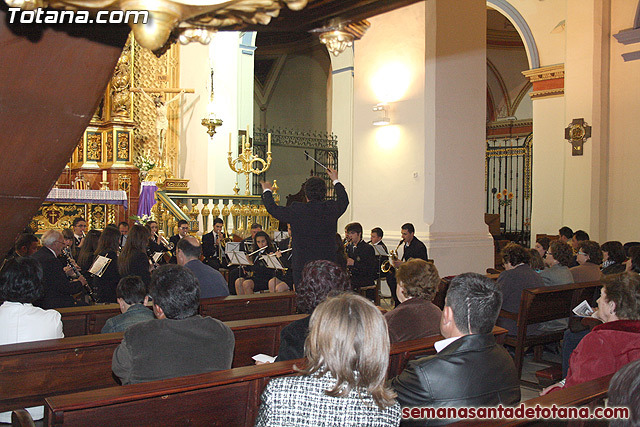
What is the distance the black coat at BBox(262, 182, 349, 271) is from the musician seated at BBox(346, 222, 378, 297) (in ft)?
8.97

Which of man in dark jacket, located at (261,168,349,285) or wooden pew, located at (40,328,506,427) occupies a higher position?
man in dark jacket, located at (261,168,349,285)

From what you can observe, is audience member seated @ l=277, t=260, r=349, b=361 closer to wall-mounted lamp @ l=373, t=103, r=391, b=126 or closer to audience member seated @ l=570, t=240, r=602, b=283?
audience member seated @ l=570, t=240, r=602, b=283

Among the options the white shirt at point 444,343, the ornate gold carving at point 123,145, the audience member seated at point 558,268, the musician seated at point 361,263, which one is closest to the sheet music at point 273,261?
the musician seated at point 361,263

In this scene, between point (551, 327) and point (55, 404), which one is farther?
point (551, 327)

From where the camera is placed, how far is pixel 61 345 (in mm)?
3020

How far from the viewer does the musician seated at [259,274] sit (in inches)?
299

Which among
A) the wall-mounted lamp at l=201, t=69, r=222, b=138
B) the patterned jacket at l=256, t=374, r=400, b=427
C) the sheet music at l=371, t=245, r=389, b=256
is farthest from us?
the wall-mounted lamp at l=201, t=69, r=222, b=138

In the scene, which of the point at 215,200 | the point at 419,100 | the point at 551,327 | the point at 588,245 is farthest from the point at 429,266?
the point at 215,200

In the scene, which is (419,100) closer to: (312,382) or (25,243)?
(25,243)

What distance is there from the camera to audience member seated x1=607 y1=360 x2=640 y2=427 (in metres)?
1.23

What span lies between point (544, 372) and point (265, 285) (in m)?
3.98

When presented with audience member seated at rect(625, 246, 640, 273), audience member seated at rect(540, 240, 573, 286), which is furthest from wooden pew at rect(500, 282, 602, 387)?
audience member seated at rect(625, 246, 640, 273)

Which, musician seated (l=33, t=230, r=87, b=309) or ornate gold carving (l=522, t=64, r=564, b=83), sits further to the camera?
ornate gold carving (l=522, t=64, r=564, b=83)

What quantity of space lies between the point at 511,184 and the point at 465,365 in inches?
595
